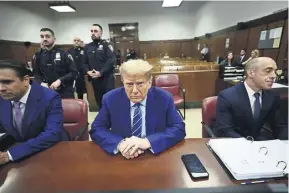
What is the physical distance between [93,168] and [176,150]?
1.44 feet

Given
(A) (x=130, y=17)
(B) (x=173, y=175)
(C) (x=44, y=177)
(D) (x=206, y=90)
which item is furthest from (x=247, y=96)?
(A) (x=130, y=17)

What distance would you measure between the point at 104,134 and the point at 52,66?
1836 millimetres

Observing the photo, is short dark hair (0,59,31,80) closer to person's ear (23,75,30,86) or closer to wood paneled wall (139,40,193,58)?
person's ear (23,75,30,86)

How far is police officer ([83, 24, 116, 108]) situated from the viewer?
334 centimetres

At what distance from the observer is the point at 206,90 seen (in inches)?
189

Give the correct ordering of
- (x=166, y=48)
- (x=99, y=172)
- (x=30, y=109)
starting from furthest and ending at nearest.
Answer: (x=166, y=48)
(x=30, y=109)
(x=99, y=172)

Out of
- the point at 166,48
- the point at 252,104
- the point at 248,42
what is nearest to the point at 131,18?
the point at 166,48

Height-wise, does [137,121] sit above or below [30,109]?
below

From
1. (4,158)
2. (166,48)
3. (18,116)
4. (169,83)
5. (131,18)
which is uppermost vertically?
(131,18)

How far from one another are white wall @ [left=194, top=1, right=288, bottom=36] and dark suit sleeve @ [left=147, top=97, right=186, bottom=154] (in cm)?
318

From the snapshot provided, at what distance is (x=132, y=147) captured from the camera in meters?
1.09

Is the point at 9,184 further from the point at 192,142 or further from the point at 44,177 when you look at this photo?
the point at 192,142

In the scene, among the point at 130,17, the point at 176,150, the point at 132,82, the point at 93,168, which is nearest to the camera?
the point at 93,168

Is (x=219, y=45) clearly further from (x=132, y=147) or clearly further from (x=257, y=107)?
(x=132, y=147)
